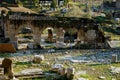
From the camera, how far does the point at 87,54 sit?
33.6m

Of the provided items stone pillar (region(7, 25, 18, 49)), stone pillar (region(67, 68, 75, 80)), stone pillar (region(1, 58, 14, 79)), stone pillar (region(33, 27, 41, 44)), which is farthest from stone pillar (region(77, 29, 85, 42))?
stone pillar (region(1, 58, 14, 79))

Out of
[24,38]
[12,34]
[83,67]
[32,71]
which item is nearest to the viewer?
[32,71]

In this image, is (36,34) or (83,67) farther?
(36,34)

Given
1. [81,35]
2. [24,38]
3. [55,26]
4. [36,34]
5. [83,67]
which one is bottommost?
[24,38]

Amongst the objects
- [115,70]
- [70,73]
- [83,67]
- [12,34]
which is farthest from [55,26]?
[70,73]

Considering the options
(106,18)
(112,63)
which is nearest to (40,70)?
(112,63)

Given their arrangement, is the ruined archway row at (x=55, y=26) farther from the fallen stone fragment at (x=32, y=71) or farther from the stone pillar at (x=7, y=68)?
the stone pillar at (x=7, y=68)

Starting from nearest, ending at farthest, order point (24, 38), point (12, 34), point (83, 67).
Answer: point (83, 67) → point (12, 34) → point (24, 38)

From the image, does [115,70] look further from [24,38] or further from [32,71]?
[24,38]

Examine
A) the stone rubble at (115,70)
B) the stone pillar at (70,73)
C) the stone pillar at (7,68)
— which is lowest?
the stone rubble at (115,70)

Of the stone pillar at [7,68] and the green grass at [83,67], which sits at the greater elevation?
the stone pillar at [7,68]

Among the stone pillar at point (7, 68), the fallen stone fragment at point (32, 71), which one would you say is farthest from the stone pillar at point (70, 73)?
the stone pillar at point (7, 68)

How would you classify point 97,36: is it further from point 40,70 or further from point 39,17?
point 40,70

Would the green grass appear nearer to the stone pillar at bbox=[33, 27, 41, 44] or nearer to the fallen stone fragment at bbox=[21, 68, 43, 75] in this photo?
the fallen stone fragment at bbox=[21, 68, 43, 75]
